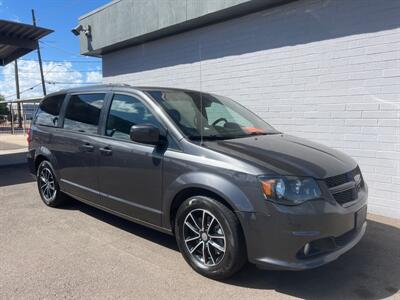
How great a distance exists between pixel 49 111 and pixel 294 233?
444cm

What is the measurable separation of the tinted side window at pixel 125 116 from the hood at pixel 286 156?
87cm

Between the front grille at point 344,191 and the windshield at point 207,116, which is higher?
the windshield at point 207,116

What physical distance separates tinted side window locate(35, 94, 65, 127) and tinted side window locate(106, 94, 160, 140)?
58.6 inches

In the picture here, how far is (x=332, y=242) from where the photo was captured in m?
3.24

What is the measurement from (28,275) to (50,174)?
237cm

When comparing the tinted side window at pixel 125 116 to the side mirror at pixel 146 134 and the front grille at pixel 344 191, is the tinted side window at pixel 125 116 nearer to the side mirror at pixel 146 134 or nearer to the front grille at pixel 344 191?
the side mirror at pixel 146 134

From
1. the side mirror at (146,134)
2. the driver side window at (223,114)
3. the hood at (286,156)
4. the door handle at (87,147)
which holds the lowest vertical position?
the door handle at (87,147)

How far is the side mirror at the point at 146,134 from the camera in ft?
12.0

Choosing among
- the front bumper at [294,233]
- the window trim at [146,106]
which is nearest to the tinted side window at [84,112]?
the window trim at [146,106]

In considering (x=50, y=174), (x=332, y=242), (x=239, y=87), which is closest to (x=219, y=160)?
(x=332, y=242)

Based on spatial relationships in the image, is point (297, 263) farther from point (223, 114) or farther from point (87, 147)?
point (87, 147)

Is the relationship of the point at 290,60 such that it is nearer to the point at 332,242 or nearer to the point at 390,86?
the point at 390,86

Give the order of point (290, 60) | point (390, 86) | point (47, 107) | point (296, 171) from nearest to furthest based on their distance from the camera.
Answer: point (296, 171) → point (390, 86) → point (47, 107) → point (290, 60)

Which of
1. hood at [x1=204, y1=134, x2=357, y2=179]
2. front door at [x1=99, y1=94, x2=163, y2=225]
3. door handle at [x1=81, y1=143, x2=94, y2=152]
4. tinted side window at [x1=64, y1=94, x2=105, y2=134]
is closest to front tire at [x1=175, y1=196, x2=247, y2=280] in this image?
front door at [x1=99, y1=94, x2=163, y2=225]
